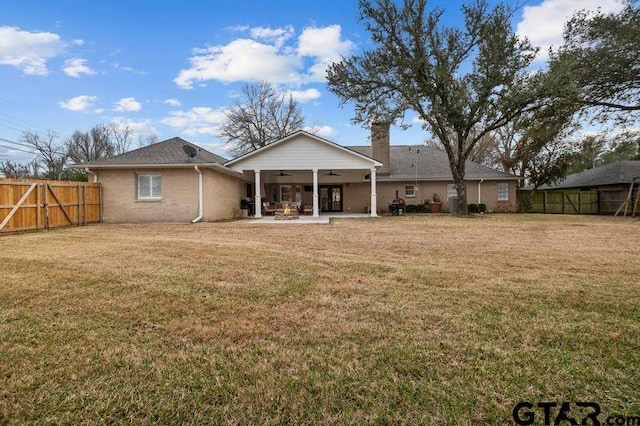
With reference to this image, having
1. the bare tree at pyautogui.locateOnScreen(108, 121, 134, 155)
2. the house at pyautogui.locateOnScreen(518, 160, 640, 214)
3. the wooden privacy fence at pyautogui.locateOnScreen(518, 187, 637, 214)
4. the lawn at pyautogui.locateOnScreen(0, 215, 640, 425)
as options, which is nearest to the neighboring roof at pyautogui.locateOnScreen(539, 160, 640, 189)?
the house at pyautogui.locateOnScreen(518, 160, 640, 214)

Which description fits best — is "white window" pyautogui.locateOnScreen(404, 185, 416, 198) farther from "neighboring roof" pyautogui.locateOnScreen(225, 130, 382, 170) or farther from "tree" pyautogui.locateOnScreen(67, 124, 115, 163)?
"tree" pyautogui.locateOnScreen(67, 124, 115, 163)

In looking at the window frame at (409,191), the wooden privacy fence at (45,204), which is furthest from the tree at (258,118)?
the wooden privacy fence at (45,204)

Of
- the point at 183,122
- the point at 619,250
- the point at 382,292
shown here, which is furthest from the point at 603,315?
the point at 183,122

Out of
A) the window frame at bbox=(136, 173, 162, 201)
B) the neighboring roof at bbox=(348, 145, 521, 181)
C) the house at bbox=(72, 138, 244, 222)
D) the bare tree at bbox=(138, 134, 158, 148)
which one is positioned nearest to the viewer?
the house at bbox=(72, 138, 244, 222)

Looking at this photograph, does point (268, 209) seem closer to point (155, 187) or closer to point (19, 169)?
point (155, 187)

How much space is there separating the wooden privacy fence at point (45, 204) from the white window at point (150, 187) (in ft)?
5.46

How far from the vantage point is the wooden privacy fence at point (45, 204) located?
10.1 meters

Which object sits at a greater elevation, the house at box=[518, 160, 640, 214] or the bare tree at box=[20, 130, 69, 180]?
the bare tree at box=[20, 130, 69, 180]

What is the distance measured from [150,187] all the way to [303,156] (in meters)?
7.55

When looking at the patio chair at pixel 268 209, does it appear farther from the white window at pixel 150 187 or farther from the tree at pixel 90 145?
the tree at pixel 90 145

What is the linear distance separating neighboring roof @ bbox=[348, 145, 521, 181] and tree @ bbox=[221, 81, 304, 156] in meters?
12.7

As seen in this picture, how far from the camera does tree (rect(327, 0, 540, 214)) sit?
1683cm

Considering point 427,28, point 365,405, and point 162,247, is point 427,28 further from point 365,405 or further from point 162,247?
Answer: point 365,405

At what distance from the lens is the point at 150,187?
49.8 feet
